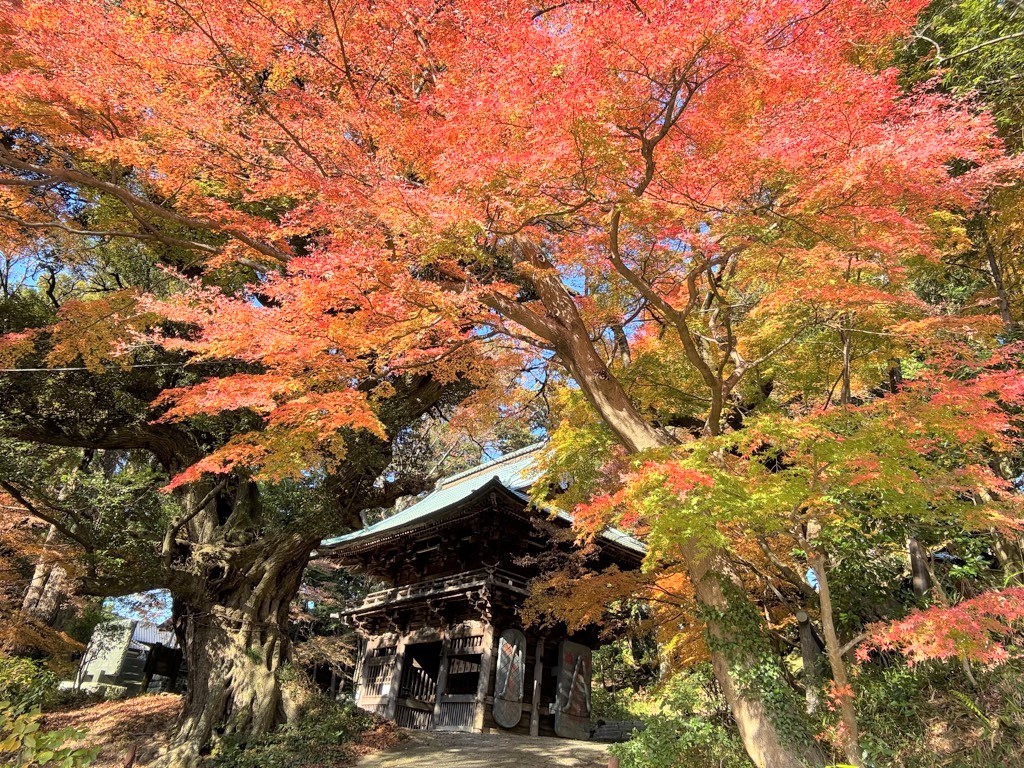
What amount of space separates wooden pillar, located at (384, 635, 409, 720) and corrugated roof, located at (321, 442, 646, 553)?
2830 mm

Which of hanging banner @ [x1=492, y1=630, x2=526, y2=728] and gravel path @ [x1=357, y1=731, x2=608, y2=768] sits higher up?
hanging banner @ [x1=492, y1=630, x2=526, y2=728]

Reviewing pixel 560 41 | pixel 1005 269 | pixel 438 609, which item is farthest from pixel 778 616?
pixel 560 41

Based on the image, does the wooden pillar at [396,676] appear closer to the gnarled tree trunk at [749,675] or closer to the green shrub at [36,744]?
the gnarled tree trunk at [749,675]

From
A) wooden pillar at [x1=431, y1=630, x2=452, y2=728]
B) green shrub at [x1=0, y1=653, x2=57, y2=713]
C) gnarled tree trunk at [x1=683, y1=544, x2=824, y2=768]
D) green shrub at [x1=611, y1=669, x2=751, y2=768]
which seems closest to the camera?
gnarled tree trunk at [x1=683, y1=544, x2=824, y2=768]

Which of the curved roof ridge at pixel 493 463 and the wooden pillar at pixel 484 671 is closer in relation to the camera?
the wooden pillar at pixel 484 671

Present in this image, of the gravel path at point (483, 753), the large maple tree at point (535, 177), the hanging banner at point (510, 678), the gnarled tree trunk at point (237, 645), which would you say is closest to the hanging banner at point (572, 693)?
the hanging banner at point (510, 678)

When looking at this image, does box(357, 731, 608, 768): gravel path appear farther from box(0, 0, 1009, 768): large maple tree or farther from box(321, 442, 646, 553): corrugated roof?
box(0, 0, 1009, 768): large maple tree

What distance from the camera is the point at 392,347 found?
7.80 m

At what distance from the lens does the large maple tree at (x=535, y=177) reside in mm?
5906

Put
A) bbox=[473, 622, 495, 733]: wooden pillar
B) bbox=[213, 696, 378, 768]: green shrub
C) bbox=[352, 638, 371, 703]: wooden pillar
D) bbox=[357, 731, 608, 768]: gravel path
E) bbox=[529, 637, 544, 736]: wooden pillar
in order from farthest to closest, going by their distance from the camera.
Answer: bbox=[352, 638, 371, 703]: wooden pillar, bbox=[529, 637, 544, 736]: wooden pillar, bbox=[473, 622, 495, 733]: wooden pillar, bbox=[357, 731, 608, 768]: gravel path, bbox=[213, 696, 378, 768]: green shrub

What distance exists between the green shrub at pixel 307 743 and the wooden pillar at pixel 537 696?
3.80m

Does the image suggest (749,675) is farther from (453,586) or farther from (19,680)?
(19,680)

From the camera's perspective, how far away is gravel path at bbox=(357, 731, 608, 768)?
29.8 ft

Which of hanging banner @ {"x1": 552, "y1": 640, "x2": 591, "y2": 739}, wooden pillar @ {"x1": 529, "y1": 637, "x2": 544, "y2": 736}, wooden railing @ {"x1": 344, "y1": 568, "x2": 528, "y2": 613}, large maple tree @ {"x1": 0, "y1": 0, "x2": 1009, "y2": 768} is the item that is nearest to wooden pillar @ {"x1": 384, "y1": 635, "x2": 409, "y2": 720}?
wooden railing @ {"x1": 344, "y1": 568, "x2": 528, "y2": 613}
